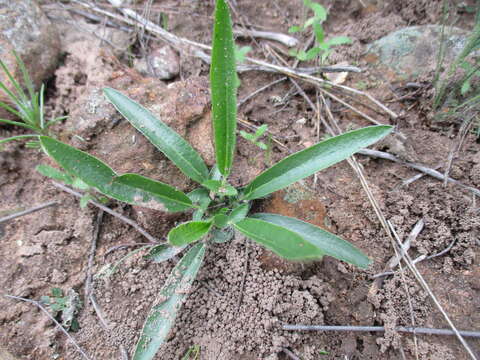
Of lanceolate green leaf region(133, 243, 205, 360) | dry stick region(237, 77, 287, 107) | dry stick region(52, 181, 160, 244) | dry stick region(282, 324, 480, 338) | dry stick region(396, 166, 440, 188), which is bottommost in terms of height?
dry stick region(282, 324, 480, 338)

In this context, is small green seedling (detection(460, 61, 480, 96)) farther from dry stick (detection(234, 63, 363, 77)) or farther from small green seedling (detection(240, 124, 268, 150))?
small green seedling (detection(240, 124, 268, 150))

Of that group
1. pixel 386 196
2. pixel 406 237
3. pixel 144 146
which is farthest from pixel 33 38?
pixel 406 237

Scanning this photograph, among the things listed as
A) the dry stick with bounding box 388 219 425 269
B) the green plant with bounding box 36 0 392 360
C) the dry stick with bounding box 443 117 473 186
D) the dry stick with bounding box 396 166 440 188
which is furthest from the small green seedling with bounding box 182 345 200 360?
the dry stick with bounding box 443 117 473 186

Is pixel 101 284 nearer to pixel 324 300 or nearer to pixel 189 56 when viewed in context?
pixel 324 300

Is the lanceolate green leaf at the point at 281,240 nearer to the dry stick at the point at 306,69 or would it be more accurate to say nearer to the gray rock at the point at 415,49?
the dry stick at the point at 306,69

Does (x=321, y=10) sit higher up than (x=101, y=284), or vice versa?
(x=321, y=10)

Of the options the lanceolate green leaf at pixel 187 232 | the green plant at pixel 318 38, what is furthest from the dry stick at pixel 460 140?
the lanceolate green leaf at pixel 187 232
